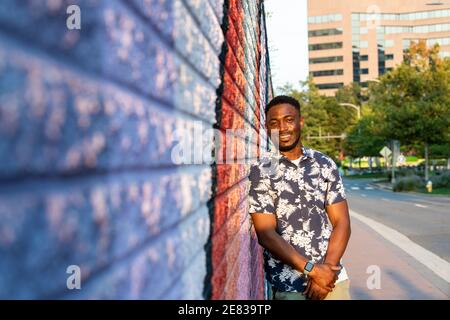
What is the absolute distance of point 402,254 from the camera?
31.5 feet

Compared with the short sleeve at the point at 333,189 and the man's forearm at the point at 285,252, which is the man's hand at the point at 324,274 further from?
the short sleeve at the point at 333,189

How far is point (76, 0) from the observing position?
69 centimetres

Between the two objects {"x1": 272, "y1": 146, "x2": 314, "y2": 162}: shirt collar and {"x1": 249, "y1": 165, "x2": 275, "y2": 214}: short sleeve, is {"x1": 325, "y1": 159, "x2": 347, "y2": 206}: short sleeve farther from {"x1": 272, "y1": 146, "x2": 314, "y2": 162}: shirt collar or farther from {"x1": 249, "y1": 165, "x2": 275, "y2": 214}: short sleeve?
{"x1": 249, "y1": 165, "x2": 275, "y2": 214}: short sleeve

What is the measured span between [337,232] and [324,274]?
9.5 inches

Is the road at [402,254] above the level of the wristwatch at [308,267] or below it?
below

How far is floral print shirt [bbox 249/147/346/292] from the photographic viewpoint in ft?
9.36

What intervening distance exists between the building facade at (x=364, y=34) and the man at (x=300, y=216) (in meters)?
109

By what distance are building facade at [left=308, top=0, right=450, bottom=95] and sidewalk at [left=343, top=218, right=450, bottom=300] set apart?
102 m

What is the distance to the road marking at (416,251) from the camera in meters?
8.09

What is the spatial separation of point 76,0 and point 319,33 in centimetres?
11751

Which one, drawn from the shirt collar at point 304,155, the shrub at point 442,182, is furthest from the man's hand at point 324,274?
the shrub at point 442,182

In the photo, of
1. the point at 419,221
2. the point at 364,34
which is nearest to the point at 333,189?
the point at 419,221
